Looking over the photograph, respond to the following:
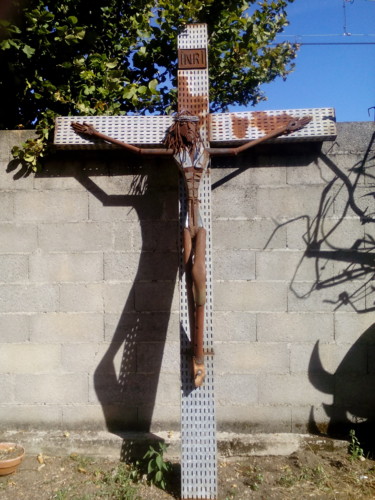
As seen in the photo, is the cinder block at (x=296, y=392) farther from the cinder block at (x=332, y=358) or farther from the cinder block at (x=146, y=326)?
the cinder block at (x=146, y=326)

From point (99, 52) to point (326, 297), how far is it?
3377mm

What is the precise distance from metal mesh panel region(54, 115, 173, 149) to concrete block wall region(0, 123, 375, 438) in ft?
0.90

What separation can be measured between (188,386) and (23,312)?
1.46m

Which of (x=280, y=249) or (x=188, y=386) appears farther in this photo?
(x=280, y=249)

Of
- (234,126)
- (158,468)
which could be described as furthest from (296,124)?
(158,468)

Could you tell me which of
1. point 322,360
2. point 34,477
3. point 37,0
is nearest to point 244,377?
point 322,360

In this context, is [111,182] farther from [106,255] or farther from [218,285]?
[218,285]

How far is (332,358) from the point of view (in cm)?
331

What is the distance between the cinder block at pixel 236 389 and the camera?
3.33 metres

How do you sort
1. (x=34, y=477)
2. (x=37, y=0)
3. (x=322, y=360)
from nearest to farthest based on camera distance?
1. (x=34, y=477)
2. (x=322, y=360)
3. (x=37, y=0)

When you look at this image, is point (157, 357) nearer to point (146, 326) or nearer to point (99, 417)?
point (146, 326)

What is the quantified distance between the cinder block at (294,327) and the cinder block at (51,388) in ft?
4.66

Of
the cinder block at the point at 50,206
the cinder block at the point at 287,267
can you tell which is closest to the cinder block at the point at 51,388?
the cinder block at the point at 50,206

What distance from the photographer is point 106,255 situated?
3.37 metres
